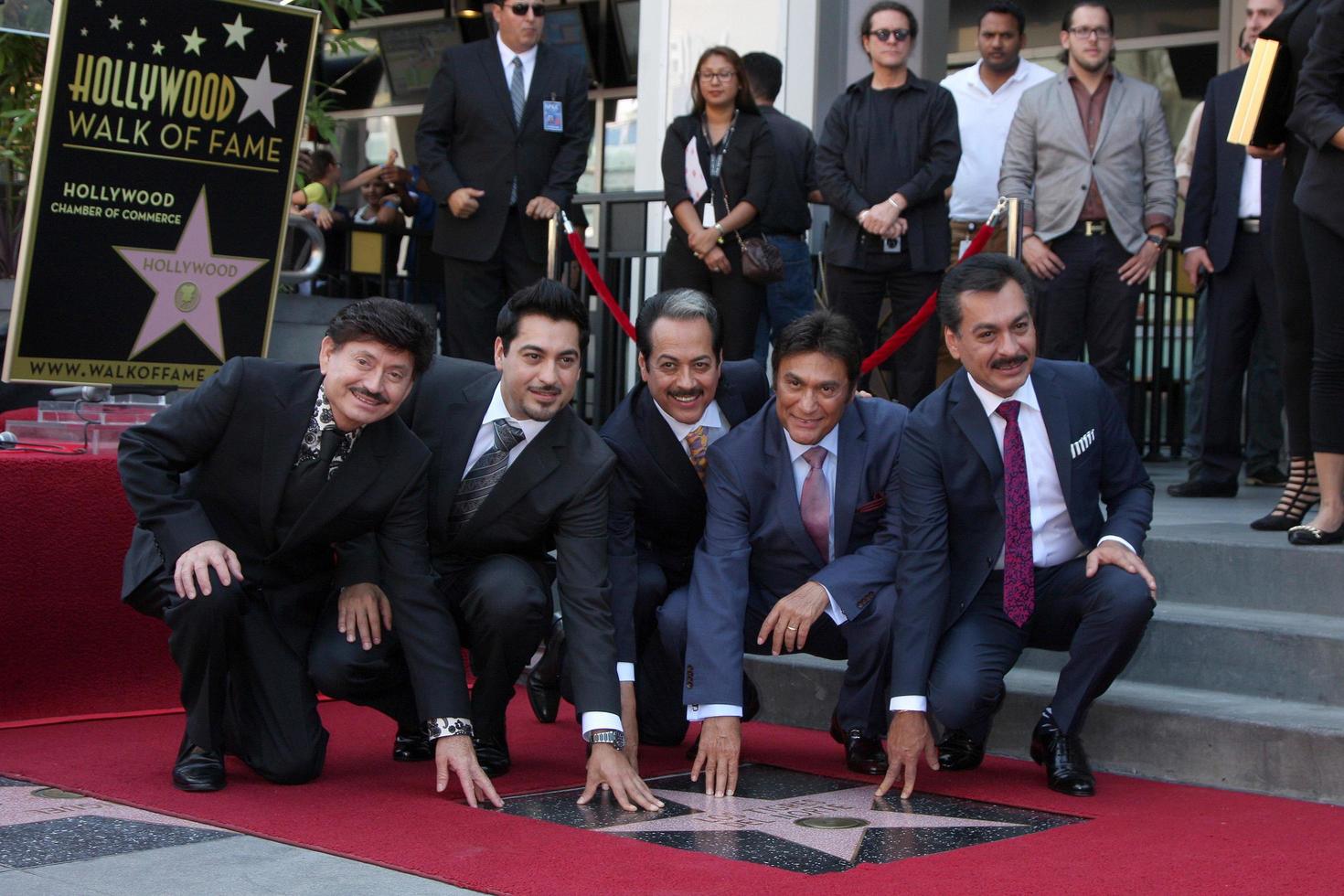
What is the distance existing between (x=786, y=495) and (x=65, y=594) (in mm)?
2031

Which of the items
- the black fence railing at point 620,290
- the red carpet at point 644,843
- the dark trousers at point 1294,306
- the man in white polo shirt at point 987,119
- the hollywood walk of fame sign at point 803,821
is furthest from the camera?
the black fence railing at point 620,290

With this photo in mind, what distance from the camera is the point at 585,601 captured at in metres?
3.90

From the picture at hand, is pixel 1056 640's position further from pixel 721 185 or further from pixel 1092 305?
pixel 721 185

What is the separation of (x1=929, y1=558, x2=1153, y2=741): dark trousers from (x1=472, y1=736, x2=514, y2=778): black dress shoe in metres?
1.06

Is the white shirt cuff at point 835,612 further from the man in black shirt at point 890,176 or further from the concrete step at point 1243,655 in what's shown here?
the man in black shirt at point 890,176

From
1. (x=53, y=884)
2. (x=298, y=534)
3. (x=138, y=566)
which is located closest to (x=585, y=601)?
(x=298, y=534)

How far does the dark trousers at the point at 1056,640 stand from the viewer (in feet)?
12.5

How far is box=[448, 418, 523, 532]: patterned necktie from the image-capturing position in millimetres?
4121

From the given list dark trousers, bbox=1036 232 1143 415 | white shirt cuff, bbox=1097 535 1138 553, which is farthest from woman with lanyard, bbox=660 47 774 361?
white shirt cuff, bbox=1097 535 1138 553

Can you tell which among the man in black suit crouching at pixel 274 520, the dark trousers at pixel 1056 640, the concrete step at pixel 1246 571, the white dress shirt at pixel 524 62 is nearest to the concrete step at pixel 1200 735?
the dark trousers at pixel 1056 640

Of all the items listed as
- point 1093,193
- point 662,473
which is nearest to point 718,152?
point 1093,193

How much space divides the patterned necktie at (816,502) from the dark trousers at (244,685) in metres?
1.29

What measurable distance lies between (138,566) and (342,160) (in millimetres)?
11080

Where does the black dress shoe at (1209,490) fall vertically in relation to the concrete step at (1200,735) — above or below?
above
